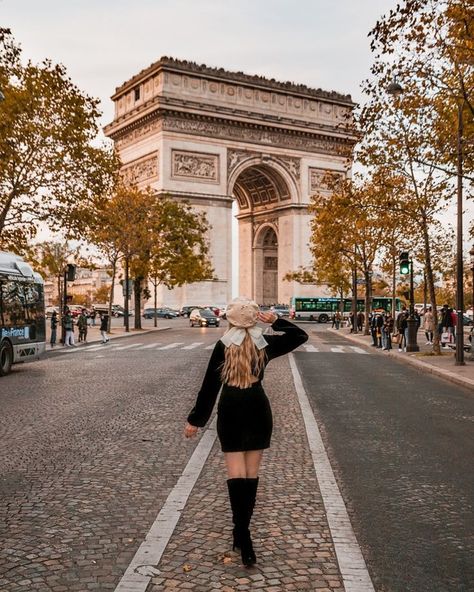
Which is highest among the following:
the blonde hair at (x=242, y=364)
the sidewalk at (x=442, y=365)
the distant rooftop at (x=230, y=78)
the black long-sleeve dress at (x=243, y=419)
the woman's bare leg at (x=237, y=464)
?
the distant rooftop at (x=230, y=78)

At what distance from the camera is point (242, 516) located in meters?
4.52

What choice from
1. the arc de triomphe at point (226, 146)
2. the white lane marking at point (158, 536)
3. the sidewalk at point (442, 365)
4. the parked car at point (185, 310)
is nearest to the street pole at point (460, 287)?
the sidewalk at point (442, 365)

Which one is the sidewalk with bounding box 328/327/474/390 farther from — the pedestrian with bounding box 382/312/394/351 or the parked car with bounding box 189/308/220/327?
the parked car with bounding box 189/308/220/327

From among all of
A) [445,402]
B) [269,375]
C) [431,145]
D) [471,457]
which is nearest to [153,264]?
[431,145]

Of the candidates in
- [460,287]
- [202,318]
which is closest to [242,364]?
[460,287]

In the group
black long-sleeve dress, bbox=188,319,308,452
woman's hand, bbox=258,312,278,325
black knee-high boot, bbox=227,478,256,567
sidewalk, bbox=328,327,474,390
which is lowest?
sidewalk, bbox=328,327,474,390

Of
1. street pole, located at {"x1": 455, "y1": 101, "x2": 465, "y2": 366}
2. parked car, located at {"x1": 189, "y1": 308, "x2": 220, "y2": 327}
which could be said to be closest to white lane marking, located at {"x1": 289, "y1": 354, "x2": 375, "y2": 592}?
street pole, located at {"x1": 455, "y1": 101, "x2": 465, "y2": 366}

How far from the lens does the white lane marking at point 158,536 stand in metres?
4.22

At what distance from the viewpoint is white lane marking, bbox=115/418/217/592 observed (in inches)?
166

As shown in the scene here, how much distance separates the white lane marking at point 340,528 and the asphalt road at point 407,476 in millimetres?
68

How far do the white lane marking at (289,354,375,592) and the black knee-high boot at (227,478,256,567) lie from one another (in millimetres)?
557

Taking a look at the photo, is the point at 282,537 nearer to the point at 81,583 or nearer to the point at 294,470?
the point at 81,583

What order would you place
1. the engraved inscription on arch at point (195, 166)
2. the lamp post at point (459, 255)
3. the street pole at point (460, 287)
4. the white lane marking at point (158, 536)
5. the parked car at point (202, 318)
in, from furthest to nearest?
the engraved inscription on arch at point (195, 166)
the parked car at point (202, 318)
the street pole at point (460, 287)
the lamp post at point (459, 255)
the white lane marking at point (158, 536)

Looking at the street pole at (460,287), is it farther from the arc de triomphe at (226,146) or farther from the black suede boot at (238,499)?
the arc de triomphe at (226,146)
